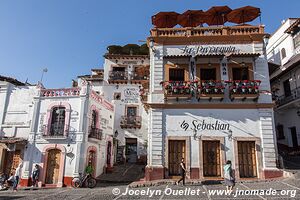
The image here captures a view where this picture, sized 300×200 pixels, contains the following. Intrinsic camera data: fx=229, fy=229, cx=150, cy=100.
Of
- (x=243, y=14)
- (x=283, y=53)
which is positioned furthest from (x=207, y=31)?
(x=283, y=53)

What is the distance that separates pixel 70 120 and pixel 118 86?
11.4 m

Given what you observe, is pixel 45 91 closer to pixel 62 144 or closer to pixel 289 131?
pixel 62 144

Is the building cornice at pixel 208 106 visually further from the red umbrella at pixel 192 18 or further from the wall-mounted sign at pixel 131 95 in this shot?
the wall-mounted sign at pixel 131 95

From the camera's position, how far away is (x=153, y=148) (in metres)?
14.9

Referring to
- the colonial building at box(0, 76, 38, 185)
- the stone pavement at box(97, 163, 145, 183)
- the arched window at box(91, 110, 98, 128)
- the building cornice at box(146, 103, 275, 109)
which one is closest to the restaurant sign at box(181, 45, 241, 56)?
the building cornice at box(146, 103, 275, 109)

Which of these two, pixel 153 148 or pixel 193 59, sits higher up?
pixel 193 59

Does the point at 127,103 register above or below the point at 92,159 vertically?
above

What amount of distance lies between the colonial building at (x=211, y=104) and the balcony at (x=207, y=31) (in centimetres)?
7

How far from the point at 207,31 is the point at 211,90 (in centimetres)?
475

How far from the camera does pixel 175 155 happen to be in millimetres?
15031

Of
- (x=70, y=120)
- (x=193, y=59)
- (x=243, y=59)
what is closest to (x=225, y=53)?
(x=243, y=59)

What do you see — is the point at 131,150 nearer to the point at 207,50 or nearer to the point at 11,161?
the point at 11,161

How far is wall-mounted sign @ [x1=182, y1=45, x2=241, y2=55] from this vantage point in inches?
647

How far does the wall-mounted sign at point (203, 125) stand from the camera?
15.1 metres
